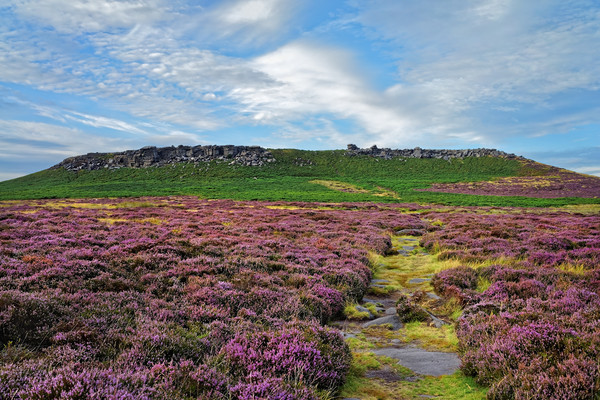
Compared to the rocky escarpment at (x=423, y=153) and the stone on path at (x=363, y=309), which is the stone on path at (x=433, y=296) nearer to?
the stone on path at (x=363, y=309)

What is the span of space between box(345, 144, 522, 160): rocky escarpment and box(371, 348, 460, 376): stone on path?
518ft

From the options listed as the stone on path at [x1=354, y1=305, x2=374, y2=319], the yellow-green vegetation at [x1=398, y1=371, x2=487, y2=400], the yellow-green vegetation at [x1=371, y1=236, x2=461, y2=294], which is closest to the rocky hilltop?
the yellow-green vegetation at [x1=371, y1=236, x2=461, y2=294]

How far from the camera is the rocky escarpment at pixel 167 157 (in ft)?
467

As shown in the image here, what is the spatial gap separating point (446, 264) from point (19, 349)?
42.2ft

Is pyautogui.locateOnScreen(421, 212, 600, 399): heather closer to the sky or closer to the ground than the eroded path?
closer to the sky

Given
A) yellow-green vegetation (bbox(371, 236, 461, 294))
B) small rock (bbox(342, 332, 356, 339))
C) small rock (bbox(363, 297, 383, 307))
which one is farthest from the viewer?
yellow-green vegetation (bbox(371, 236, 461, 294))

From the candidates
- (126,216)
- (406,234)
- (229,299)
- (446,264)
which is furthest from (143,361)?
(126,216)

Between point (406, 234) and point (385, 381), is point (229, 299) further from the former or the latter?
point (406, 234)

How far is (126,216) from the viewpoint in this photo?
1031 inches

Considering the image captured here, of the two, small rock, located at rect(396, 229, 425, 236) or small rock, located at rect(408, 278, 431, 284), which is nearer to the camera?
small rock, located at rect(408, 278, 431, 284)

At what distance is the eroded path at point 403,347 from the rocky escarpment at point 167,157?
436 ft

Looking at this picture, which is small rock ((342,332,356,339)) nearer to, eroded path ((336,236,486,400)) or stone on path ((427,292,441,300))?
eroded path ((336,236,486,400))

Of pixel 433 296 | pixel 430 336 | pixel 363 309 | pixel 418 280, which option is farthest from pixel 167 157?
pixel 430 336

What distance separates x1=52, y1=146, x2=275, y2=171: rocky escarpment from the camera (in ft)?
467
